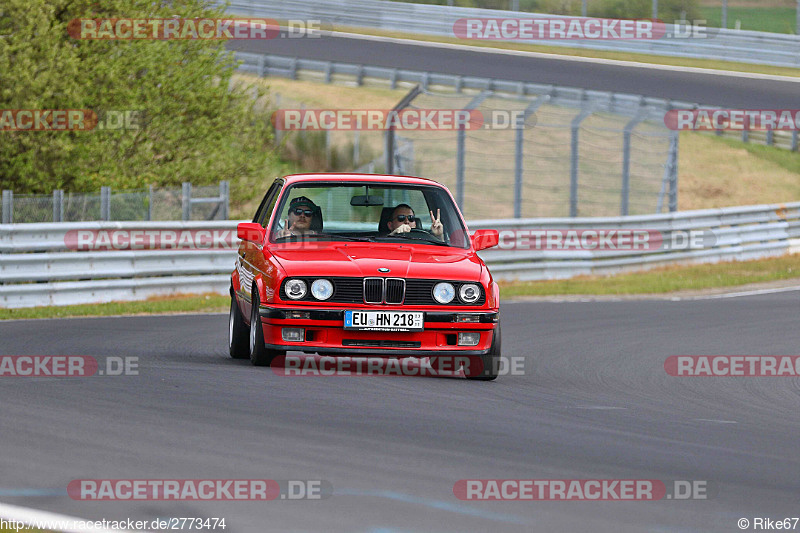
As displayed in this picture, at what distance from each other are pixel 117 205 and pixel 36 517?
13769 mm

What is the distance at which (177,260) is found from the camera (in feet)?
61.9

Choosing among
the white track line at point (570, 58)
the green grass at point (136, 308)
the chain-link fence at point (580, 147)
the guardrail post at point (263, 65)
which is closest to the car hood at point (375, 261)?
the green grass at point (136, 308)

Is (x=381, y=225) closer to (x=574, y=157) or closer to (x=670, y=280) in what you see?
(x=670, y=280)

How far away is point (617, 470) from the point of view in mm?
6750

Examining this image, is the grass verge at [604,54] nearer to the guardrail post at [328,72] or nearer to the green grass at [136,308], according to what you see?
the guardrail post at [328,72]

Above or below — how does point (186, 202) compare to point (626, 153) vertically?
below

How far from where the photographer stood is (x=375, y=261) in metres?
10.1

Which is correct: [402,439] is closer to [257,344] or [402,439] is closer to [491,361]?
[491,361]

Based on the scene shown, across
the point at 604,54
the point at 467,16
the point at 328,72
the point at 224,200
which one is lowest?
the point at 224,200

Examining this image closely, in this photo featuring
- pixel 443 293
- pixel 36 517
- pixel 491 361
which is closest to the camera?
pixel 36 517

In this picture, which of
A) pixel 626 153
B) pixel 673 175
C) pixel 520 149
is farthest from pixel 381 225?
pixel 673 175

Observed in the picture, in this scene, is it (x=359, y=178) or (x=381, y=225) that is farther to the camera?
(x=359, y=178)

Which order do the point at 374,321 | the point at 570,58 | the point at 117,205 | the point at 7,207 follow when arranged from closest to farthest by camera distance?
1. the point at 374,321
2. the point at 7,207
3. the point at 117,205
4. the point at 570,58

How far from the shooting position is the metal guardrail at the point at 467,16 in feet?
128
